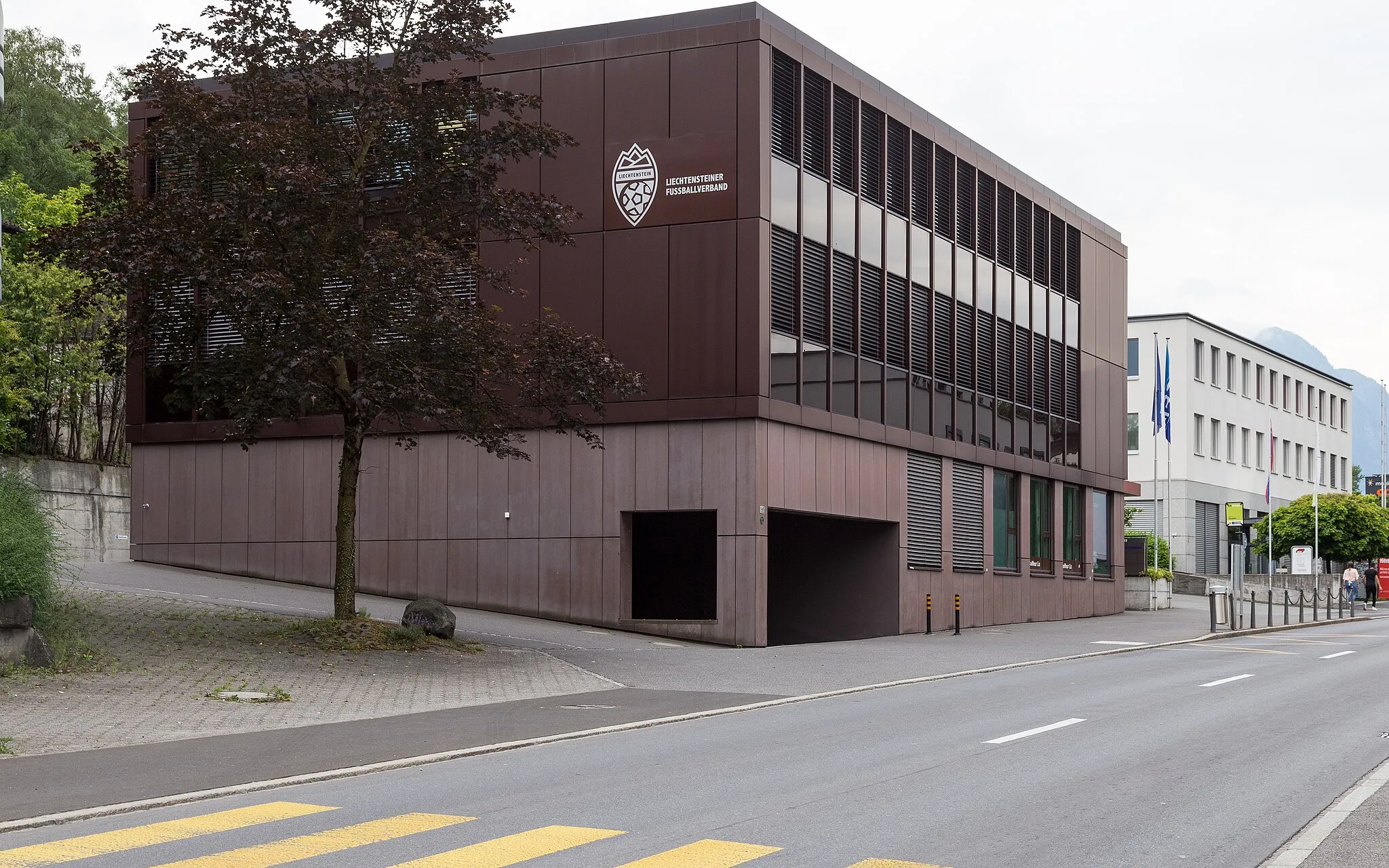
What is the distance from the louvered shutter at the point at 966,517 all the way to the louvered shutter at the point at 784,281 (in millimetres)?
8934

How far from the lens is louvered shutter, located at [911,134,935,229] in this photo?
1452 inches

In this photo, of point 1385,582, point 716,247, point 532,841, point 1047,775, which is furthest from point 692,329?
point 1385,582

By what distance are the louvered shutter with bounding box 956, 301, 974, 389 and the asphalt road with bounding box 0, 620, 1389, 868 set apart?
21464 mm

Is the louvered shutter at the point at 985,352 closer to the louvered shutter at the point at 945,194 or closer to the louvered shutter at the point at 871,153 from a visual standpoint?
the louvered shutter at the point at 945,194

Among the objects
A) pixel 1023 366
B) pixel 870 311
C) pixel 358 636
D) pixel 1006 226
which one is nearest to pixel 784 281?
pixel 870 311

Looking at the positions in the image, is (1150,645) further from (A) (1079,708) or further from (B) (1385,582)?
(B) (1385,582)

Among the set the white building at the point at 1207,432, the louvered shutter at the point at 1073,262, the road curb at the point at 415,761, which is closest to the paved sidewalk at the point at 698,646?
→ the road curb at the point at 415,761

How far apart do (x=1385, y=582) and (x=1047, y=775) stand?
67.4 m

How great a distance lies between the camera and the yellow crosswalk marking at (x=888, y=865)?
846 centimetres

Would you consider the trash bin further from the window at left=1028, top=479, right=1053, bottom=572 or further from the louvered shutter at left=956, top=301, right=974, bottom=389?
the louvered shutter at left=956, top=301, right=974, bottom=389

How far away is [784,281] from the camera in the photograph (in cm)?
3112

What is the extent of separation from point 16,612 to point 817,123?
2006 cm

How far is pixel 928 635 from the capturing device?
114 ft

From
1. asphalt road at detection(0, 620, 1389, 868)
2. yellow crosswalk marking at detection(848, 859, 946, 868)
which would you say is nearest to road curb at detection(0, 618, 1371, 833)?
asphalt road at detection(0, 620, 1389, 868)
